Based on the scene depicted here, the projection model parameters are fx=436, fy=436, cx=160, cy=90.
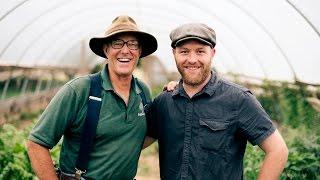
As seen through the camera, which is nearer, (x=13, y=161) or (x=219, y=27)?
(x=13, y=161)

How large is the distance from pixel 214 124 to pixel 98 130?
2.63 ft

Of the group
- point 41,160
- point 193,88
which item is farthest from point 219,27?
point 41,160

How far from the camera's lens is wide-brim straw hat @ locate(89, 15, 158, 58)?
3.27 m

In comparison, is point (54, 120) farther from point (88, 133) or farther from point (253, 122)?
A: point (253, 122)

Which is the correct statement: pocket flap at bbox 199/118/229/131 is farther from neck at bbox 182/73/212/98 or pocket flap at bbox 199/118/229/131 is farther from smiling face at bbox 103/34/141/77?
smiling face at bbox 103/34/141/77

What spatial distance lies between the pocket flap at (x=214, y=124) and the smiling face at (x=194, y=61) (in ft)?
0.94

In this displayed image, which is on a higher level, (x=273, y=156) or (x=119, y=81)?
(x=119, y=81)

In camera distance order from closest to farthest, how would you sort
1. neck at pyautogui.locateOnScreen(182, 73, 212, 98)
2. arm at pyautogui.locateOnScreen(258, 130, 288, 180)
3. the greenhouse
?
arm at pyautogui.locateOnScreen(258, 130, 288, 180)
neck at pyautogui.locateOnScreen(182, 73, 212, 98)
the greenhouse

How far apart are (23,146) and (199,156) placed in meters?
3.59

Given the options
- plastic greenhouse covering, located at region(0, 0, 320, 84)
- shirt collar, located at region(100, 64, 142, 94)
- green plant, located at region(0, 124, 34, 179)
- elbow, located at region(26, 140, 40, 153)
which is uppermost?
plastic greenhouse covering, located at region(0, 0, 320, 84)

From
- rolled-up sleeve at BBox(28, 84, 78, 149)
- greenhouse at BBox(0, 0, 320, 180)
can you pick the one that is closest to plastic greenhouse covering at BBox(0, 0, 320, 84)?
greenhouse at BBox(0, 0, 320, 180)

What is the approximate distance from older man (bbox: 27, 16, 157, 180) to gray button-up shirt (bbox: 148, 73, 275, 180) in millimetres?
315

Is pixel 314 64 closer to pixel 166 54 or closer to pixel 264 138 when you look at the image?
pixel 264 138

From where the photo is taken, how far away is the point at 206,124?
295cm
